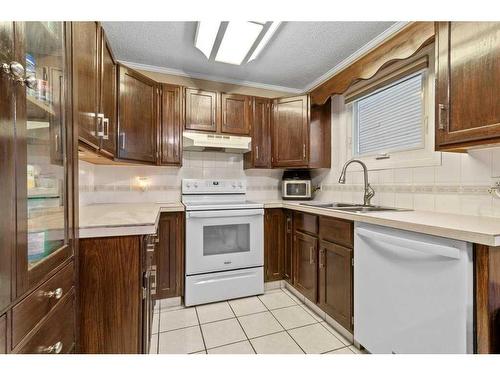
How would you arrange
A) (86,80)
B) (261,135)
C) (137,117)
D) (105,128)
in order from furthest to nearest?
(261,135)
(137,117)
(105,128)
(86,80)

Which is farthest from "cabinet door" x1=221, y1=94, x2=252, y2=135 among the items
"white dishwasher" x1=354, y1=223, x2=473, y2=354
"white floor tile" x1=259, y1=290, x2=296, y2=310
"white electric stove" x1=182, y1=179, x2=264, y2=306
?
"white floor tile" x1=259, y1=290, x2=296, y2=310

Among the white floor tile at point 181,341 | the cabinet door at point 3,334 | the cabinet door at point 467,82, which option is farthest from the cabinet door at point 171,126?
the cabinet door at point 467,82

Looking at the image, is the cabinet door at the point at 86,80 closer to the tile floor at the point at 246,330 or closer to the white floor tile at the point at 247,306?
the tile floor at the point at 246,330

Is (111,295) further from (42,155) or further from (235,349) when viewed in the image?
(235,349)

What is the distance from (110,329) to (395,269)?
57.0 inches

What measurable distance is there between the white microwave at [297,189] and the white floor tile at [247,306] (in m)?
1.20

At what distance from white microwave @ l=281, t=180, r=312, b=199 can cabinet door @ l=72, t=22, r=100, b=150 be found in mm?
1988

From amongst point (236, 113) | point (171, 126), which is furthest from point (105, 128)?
point (236, 113)

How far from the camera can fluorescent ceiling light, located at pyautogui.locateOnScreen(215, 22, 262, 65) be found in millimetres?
1634

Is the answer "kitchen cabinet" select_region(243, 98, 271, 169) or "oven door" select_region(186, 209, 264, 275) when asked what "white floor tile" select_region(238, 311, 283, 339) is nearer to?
"oven door" select_region(186, 209, 264, 275)

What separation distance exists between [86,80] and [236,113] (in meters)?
1.59

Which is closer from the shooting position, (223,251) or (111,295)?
(111,295)

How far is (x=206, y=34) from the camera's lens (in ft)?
5.91

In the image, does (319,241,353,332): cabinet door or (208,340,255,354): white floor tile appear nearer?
(208,340,255,354): white floor tile
